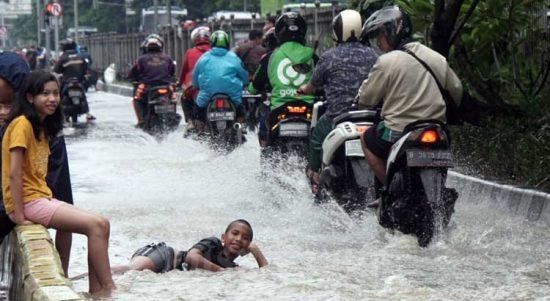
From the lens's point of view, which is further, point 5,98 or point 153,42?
point 153,42

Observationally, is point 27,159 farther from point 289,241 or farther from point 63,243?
point 289,241

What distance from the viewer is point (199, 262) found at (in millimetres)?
7844

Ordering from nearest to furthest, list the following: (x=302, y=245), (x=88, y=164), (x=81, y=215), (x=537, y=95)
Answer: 1. (x=81, y=215)
2. (x=302, y=245)
3. (x=537, y=95)
4. (x=88, y=164)

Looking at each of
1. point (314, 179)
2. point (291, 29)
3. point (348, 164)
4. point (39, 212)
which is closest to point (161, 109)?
point (291, 29)

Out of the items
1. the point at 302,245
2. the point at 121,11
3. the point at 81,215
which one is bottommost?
the point at 121,11

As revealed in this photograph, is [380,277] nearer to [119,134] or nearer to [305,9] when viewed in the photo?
[119,134]

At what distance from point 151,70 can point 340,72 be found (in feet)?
31.6

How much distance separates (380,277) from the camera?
7875 millimetres

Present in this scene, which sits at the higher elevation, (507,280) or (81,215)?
(81,215)

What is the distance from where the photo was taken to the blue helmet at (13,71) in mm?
7766

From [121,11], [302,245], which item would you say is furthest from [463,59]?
[121,11]

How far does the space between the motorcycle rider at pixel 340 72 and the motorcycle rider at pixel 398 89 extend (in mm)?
1517

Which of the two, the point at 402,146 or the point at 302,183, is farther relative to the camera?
the point at 302,183

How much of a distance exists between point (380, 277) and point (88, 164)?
9480 millimetres
